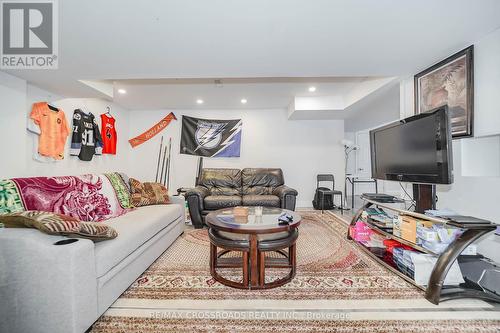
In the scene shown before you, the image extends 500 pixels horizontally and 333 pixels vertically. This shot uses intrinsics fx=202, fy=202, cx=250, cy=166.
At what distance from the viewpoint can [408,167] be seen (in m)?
1.94

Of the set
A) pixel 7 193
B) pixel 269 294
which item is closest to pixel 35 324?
pixel 7 193

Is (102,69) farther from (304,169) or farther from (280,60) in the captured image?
(304,169)

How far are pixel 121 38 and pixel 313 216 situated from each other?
3.56m

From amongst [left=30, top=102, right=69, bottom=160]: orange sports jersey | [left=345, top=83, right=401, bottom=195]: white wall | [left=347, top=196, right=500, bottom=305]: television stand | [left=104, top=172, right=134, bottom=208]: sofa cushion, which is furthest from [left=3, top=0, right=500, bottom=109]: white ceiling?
[left=347, top=196, right=500, bottom=305]: television stand

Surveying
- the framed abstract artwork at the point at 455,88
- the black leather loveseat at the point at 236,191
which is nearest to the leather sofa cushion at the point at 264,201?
the black leather loveseat at the point at 236,191

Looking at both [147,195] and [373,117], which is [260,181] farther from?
[373,117]

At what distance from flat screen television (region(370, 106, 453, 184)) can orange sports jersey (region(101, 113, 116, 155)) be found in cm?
439

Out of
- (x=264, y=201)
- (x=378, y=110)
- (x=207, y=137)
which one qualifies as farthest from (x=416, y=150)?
(x=207, y=137)

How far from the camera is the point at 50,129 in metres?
2.72

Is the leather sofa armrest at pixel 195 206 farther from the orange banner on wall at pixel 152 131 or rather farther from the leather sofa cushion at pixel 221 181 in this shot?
the orange banner on wall at pixel 152 131

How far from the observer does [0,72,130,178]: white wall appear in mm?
2193

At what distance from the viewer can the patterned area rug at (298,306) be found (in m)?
1.21

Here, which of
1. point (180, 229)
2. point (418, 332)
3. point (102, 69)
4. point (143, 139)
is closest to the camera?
point (418, 332)

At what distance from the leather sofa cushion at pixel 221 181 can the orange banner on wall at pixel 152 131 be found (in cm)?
164
